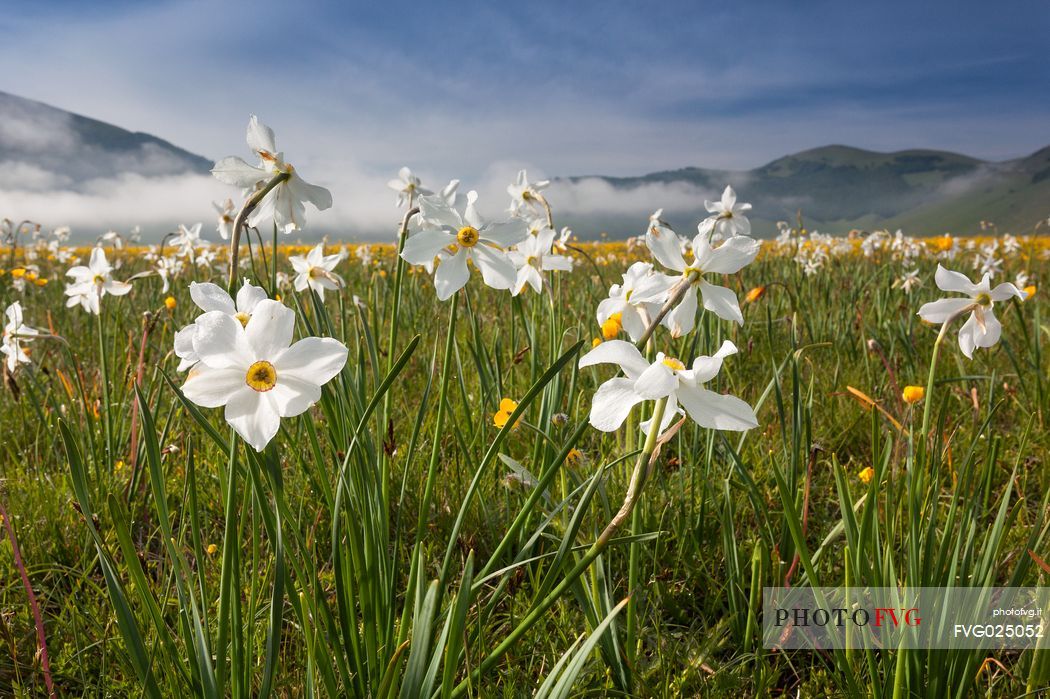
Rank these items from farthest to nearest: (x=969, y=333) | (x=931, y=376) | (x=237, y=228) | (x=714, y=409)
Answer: (x=969, y=333)
(x=931, y=376)
(x=237, y=228)
(x=714, y=409)

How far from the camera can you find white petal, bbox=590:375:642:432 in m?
1.20

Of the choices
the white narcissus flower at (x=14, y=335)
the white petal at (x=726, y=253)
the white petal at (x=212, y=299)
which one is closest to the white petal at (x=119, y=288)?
the white narcissus flower at (x=14, y=335)

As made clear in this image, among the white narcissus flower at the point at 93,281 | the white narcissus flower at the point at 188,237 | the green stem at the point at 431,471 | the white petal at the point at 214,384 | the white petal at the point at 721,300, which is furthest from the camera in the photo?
the white narcissus flower at the point at 188,237

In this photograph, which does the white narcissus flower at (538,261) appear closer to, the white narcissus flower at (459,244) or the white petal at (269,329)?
the white narcissus flower at (459,244)

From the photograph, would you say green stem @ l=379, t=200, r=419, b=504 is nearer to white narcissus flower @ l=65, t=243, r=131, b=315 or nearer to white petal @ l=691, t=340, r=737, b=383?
white petal @ l=691, t=340, r=737, b=383

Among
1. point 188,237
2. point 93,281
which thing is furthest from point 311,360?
point 188,237

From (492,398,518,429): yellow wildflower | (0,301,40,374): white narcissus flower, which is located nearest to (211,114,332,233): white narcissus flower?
(492,398,518,429): yellow wildflower

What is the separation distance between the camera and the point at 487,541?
8.26ft

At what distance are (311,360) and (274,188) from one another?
0.61m

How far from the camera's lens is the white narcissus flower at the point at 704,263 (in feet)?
4.90

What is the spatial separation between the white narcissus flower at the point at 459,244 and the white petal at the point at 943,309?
1092mm

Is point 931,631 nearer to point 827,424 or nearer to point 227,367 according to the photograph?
point 227,367

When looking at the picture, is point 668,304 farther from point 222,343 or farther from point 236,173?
point 236,173

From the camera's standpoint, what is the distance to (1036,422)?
3.46m
